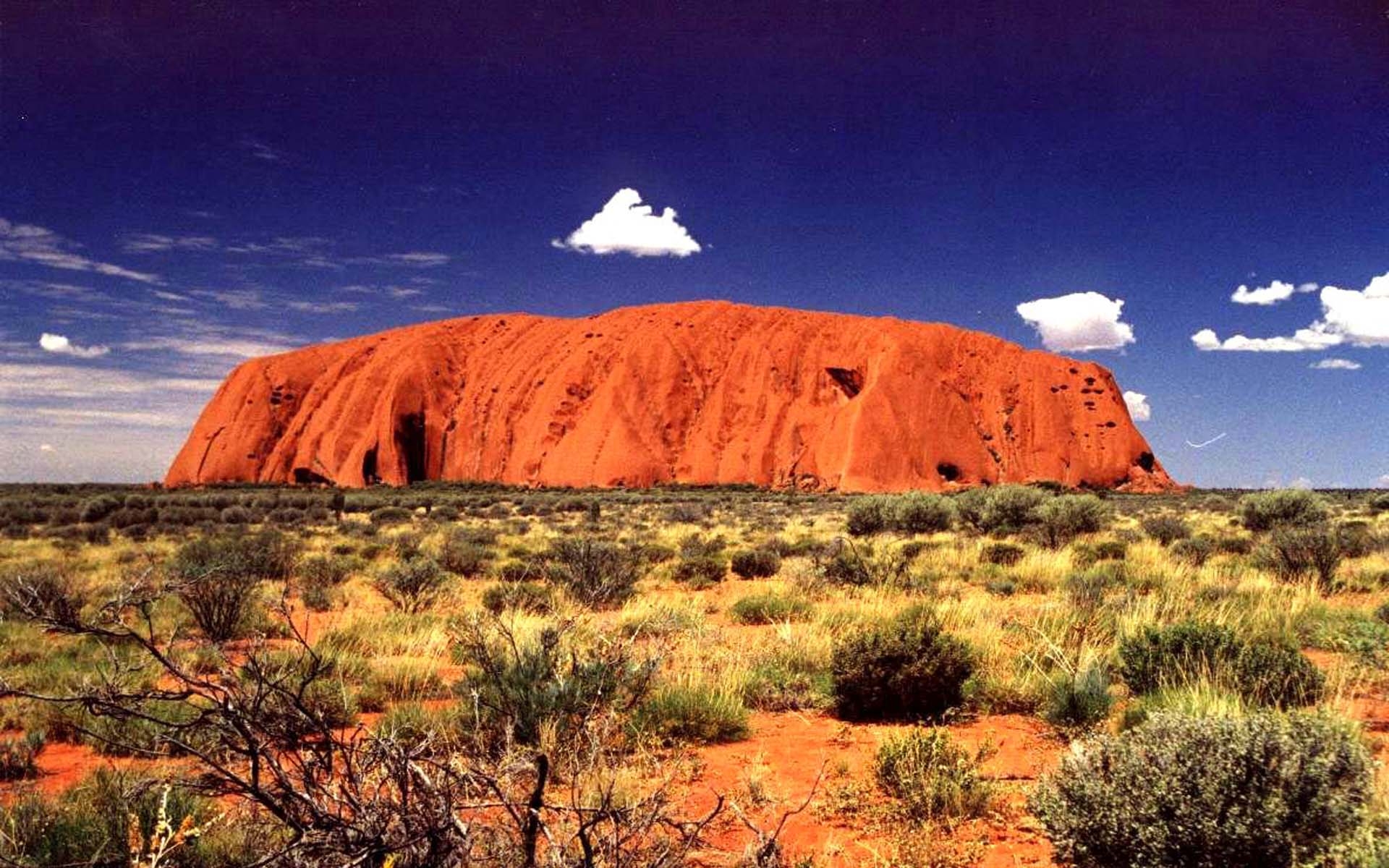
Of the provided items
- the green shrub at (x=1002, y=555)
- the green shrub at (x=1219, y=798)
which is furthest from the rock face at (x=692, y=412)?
the green shrub at (x=1219, y=798)

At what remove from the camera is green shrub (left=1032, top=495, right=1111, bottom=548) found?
17219mm

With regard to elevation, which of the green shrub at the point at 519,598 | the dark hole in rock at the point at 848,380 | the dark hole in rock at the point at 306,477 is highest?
the dark hole in rock at the point at 848,380

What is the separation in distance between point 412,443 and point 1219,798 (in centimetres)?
7300

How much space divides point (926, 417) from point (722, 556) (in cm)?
5023

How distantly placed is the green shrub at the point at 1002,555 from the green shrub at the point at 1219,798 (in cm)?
1115

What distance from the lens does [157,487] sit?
234ft

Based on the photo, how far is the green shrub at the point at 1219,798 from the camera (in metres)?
2.86

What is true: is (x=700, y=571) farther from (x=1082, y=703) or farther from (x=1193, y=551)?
(x=1082, y=703)

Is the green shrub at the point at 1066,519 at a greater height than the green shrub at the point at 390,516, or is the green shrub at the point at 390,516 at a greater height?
the green shrub at the point at 1066,519

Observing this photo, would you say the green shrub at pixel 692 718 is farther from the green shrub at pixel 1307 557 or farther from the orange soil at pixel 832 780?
the green shrub at pixel 1307 557

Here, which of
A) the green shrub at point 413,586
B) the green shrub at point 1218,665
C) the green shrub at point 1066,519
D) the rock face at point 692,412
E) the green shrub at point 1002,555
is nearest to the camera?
the green shrub at point 1218,665

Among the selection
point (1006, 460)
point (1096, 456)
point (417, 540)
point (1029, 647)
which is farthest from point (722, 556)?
point (1096, 456)

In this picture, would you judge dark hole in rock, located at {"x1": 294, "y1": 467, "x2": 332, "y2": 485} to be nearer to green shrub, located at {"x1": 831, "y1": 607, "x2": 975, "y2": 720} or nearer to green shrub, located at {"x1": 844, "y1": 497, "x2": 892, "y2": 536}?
green shrub, located at {"x1": 844, "y1": 497, "x2": 892, "y2": 536}

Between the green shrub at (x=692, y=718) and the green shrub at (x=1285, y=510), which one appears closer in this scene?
the green shrub at (x=692, y=718)
